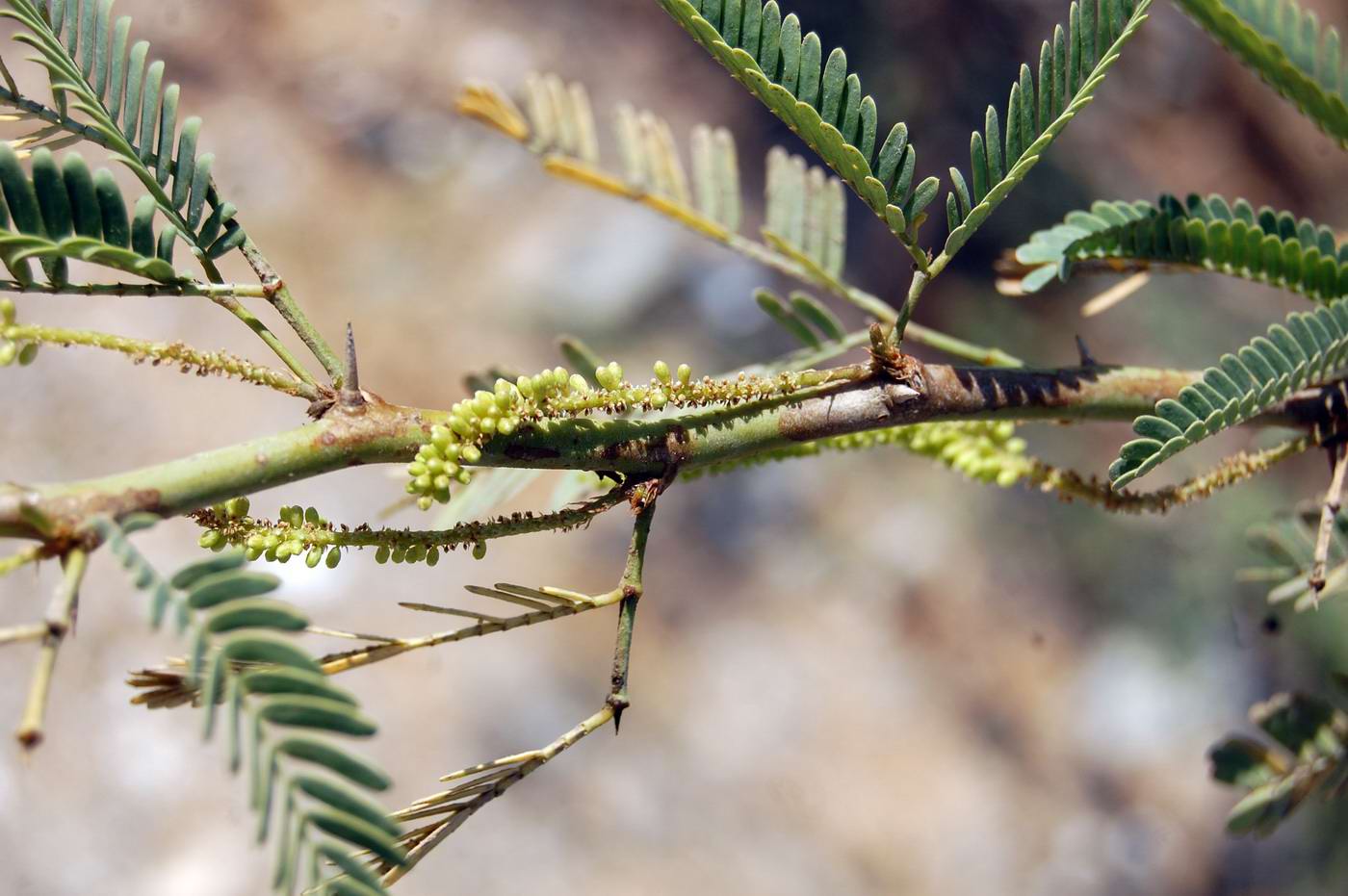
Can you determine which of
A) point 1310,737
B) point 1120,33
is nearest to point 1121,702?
point 1310,737

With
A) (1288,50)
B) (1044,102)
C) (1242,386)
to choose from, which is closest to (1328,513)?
(1242,386)

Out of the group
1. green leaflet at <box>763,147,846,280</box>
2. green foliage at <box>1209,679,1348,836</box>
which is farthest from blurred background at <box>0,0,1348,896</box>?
green leaflet at <box>763,147,846,280</box>

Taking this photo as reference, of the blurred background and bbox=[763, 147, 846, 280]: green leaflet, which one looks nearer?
bbox=[763, 147, 846, 280]: green leaflet

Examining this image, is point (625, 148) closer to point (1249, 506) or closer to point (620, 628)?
point (620, 628)

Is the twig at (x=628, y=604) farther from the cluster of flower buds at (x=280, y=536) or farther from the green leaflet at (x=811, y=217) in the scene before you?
the green leaflet at (x=811, y=217)

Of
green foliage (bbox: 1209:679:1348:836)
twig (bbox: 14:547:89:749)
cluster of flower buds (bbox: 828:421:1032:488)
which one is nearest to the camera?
twig (bbox: 14:547:89:749)

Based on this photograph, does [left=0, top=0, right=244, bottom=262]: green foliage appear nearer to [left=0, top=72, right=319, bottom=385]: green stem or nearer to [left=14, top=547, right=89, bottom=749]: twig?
[left=0, top=72, right=319, bottom=385]: green stem

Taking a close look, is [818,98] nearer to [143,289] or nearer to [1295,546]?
[143,289]
